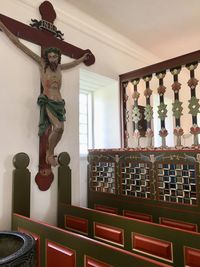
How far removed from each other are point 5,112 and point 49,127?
1.28 feet

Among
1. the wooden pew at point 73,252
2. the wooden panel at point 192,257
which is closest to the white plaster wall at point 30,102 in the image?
the wooden pew at point 73,252

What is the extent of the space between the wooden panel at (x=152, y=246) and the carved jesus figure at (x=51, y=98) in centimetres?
98

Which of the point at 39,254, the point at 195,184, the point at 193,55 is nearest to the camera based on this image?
the point at 39,254

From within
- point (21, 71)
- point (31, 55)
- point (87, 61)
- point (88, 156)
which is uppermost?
point (87, 61)

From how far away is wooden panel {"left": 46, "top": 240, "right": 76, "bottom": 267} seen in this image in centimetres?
121

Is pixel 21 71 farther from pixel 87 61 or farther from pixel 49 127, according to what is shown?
pixel 87 61

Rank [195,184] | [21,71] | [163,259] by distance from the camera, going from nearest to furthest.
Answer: [163,259]
[195,184]
[21,71]

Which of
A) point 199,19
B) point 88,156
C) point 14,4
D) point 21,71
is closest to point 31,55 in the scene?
point 21,71

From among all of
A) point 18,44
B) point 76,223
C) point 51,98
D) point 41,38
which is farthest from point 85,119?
point 76,223

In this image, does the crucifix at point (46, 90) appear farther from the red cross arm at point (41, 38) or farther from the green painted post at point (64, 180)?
the green painted post at point (64, 180)

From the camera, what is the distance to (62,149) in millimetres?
2242

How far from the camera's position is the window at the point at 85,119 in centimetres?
302

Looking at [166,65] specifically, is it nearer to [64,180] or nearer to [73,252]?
[64,180]

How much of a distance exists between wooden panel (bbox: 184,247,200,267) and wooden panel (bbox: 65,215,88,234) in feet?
2.53
